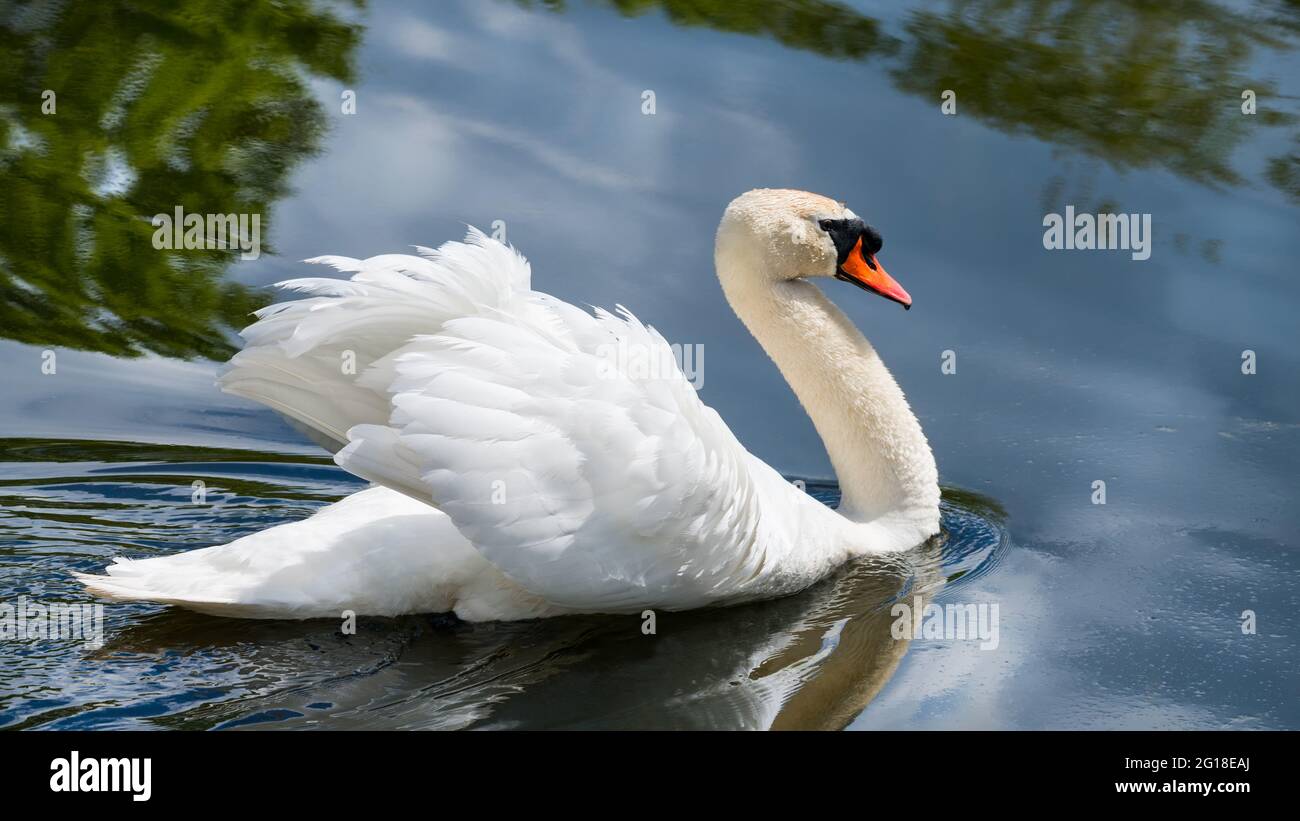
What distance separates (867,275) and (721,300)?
6.66 ft

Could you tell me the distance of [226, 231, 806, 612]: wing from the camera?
5.36m

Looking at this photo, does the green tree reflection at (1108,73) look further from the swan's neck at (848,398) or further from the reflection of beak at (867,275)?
the swan's neck at (848,398)

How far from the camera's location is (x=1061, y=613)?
6332mm

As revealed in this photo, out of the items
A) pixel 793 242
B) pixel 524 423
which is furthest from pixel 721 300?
pixel 524 423

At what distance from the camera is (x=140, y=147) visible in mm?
11453

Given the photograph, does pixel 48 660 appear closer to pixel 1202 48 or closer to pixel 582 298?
pixel 582 298

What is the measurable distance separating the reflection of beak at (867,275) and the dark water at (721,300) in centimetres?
101

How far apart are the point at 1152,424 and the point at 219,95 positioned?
7540 mm

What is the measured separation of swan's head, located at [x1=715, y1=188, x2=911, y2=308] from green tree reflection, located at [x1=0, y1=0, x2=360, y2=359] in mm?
3198

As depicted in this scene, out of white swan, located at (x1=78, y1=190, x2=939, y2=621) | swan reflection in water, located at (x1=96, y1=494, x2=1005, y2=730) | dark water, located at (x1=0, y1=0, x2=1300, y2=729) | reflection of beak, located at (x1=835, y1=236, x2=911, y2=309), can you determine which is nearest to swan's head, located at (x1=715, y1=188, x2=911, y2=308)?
reflection of beak, located at (x1=835, y1=236, x2=911, y2=309)

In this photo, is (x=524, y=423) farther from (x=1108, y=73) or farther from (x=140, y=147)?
(x=1108, y=73)

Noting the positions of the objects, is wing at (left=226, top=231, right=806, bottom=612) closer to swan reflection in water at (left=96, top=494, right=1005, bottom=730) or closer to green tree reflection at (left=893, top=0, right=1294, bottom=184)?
swan reflection in water at (left=96, top=494, right=1005, bottom=730)

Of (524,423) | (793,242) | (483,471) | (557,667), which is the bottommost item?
(557,667)

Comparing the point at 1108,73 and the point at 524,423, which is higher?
the point at 1108,73
